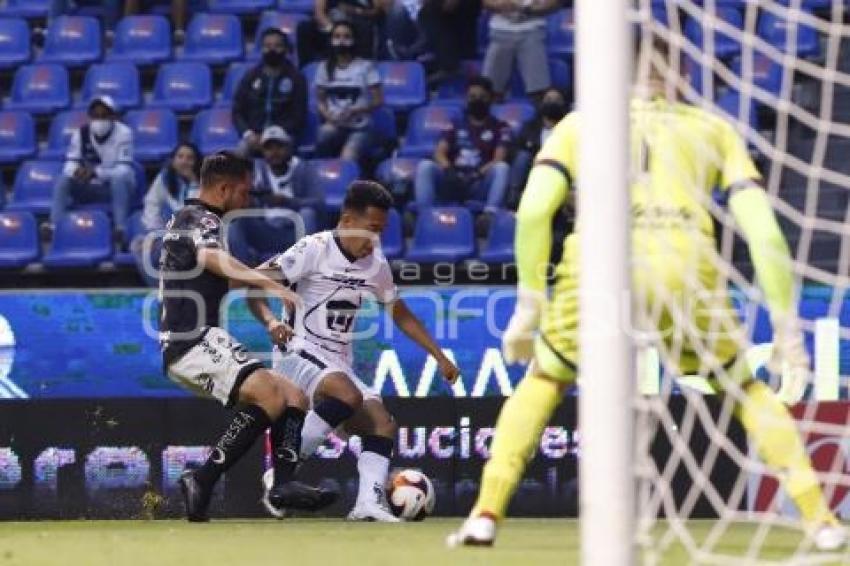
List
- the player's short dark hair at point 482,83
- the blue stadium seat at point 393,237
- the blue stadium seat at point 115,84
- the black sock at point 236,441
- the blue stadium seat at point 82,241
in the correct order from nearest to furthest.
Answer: the black sock at point 236,441
the blue stadium seat at point 393,237
the player's short dark hair at point 482,83
the blue stadium seat at point 82,241
the blue stadium seat at point 115,84

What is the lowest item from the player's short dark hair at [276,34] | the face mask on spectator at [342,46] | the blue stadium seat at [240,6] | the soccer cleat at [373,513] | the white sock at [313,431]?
the soccer cleat at [373,513]

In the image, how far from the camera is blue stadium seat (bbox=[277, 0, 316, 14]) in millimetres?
16031

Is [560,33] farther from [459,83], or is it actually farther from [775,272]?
[775,272]

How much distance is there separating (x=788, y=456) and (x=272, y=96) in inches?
321

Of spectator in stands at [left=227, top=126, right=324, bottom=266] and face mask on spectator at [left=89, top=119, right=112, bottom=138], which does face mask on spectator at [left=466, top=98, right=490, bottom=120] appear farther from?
face mask on spectator at [left=89, top=119, right=112, bottom=138]

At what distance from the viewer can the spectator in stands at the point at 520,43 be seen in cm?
1466

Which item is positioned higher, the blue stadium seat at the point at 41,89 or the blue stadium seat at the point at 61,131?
the blue stadium seat at the point at 41,89

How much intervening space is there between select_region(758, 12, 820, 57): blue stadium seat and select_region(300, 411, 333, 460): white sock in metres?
5.59

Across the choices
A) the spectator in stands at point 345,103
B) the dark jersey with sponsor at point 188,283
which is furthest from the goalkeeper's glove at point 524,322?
the spectator in stands at point 345,103

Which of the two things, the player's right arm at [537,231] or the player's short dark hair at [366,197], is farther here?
the player's short dark hair at [366,197]

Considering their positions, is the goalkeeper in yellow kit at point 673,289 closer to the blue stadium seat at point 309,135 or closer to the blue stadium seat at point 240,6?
the blue stadium seat at point 309,135

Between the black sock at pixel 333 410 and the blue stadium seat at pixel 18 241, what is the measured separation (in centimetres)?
518

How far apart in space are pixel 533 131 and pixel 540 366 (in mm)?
7167

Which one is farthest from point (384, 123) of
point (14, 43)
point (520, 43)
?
point (14, 43)
